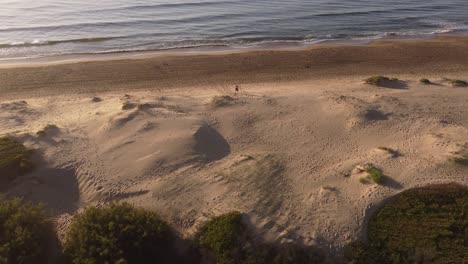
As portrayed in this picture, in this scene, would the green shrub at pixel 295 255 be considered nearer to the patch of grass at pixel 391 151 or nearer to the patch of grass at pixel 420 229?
the patch of grass at pixel 420 229

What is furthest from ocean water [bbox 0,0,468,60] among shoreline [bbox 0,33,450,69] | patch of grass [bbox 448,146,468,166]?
patch of grass [bbox 448,146,468,166]

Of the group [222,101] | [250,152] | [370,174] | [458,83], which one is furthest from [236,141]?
[458,83]

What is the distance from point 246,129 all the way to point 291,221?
726 centimetres

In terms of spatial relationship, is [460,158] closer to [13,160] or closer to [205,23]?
[13,160]

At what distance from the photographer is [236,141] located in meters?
Result: 19.7

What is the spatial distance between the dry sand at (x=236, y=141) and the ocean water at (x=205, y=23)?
8719 millimetres

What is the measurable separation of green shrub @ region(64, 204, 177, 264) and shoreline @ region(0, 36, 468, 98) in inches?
612

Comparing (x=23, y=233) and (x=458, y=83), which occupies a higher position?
(x=458, y=83)

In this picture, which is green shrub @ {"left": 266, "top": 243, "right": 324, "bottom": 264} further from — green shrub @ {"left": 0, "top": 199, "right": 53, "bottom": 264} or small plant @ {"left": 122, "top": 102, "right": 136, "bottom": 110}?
small plant @ {"left": 122, "top": 102, "right": 136, "bottom": 110}

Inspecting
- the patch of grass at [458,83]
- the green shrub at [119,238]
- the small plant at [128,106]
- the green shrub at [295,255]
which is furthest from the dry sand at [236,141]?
the green shrub at [119,238]

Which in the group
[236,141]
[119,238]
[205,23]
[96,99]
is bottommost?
[119,238]

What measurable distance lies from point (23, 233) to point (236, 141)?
33.4ft

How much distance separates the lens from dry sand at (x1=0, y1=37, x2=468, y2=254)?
1540 centimetres

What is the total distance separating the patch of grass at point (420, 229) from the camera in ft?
42.5
